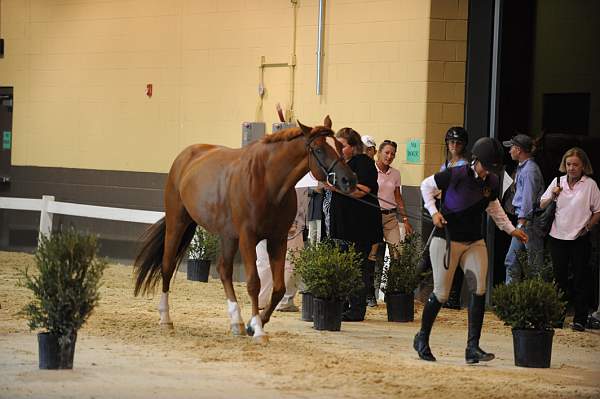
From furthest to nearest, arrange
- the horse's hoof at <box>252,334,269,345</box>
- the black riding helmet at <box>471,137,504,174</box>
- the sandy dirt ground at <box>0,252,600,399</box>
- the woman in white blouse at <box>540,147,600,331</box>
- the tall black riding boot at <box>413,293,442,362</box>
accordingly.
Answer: the woman in white blouse at <box>540,147,600,331</box>, the horse's hoof at <box>252,334,269,345</box>, the tall black riding boot at <box>413,293,442,362</box>, the black riding helmet at <box>471,137,504,174</box>, the sandy dirt ground at <box>0,252,600,399</box>

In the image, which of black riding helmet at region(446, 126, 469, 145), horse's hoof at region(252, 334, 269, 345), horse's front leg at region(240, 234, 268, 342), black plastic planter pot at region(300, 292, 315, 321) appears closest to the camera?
black riding helmet at region(446, 126, 469, 145)

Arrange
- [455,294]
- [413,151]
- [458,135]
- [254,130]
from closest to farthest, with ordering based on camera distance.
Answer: [458,135]
[455,294]
[413,151]
[254,130]

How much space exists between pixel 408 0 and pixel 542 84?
5.43ft

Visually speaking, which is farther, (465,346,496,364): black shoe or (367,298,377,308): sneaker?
(367,298,377,308): sneaker

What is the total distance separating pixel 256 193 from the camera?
8.14 metres

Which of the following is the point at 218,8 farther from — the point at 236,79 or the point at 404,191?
the point at 404,191

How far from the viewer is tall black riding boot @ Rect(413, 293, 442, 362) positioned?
24.5 ft

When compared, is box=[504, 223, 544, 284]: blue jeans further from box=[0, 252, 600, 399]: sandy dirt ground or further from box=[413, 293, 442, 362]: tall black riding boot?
box=[413, 293, 442, 362]: tall black riding boot

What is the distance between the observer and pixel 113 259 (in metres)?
14.2

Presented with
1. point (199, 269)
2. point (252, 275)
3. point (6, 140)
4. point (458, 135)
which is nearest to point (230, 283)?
point (252, 275)

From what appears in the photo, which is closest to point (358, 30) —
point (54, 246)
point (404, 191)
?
point (404, 191)

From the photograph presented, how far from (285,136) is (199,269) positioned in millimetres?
4599

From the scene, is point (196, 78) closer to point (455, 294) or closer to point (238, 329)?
point (455, 294)

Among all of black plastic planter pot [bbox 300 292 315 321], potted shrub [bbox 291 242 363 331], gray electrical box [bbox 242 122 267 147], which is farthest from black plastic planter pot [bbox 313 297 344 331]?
gray electrical box [bbox 242 122 267 147]
